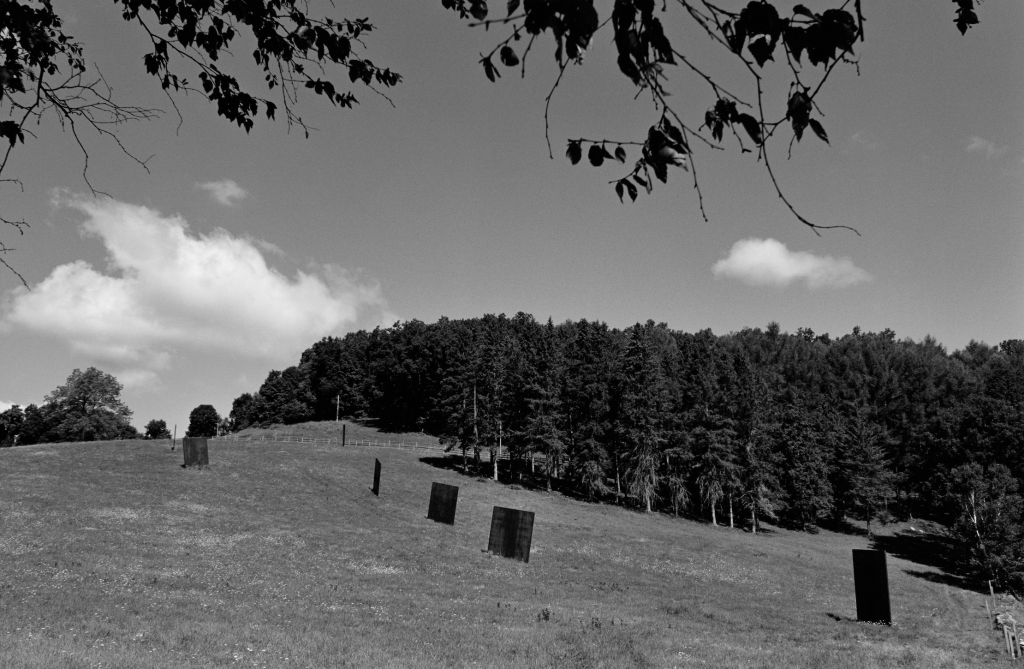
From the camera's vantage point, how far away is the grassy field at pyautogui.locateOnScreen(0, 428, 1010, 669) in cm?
1351

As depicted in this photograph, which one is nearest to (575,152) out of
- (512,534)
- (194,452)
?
(512,534)

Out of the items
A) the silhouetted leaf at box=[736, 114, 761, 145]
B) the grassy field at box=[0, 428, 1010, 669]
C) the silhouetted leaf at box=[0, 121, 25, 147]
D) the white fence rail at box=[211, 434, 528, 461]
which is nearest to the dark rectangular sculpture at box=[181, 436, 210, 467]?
the grassy field at box=[0, 428, 1010, 669]

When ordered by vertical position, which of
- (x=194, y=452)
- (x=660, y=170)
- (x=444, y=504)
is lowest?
(x=444, y=504)

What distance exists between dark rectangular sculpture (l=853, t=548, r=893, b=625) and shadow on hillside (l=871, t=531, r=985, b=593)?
2973cm

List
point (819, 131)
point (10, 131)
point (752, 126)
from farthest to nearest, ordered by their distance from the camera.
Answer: point (10, 131), point (752, 126), point (819, 131)

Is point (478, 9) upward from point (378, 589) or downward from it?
upward

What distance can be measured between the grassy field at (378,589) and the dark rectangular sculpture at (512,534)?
117 cm

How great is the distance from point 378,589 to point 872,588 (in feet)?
57.9

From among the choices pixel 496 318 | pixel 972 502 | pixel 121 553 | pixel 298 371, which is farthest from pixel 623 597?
pixel 298 371

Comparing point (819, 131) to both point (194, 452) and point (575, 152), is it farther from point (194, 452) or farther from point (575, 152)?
point (194, 452)

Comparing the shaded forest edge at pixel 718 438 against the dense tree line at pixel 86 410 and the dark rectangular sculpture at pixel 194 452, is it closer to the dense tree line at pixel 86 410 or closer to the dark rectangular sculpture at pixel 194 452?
the dark rectangular sculpture at pixel 194 452

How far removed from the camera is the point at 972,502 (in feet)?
147

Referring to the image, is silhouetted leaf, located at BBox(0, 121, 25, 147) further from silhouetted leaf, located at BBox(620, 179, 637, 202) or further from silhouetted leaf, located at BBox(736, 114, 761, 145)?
silhouetted leaf, located at BBox(736, 114, 761, 145)

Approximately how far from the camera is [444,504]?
1490 inches
